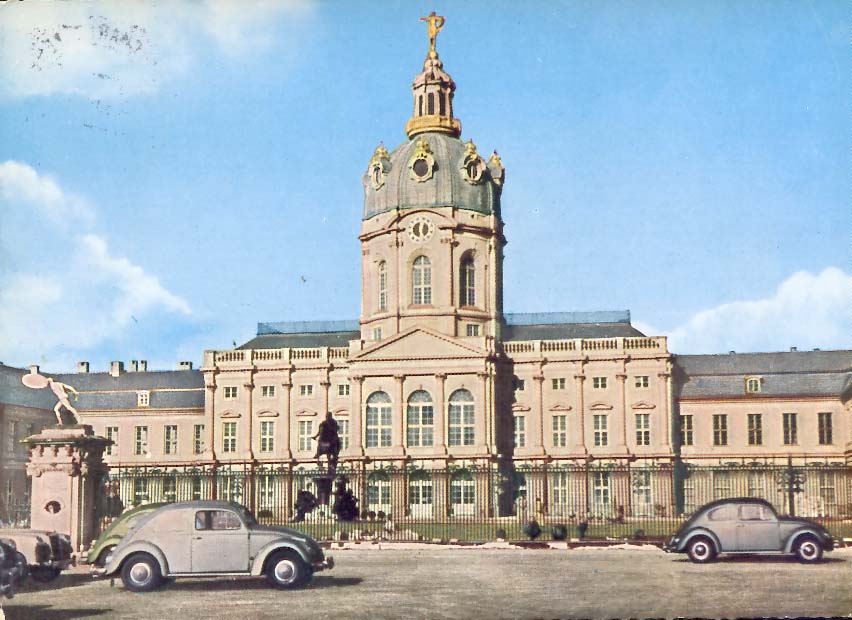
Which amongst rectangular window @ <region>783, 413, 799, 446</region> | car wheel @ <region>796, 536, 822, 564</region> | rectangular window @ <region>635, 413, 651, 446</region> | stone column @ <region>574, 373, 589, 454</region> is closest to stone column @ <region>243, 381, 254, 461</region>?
stone column @ <region>574, 373, 589, 454</region>

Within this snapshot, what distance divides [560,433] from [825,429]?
1631 centimetres

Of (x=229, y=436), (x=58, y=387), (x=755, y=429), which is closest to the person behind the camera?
(x=58, y=387)

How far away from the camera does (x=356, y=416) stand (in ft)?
235

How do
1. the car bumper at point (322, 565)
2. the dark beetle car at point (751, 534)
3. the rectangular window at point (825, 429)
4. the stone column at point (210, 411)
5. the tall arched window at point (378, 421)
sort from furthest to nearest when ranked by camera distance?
the stone column at point (210, 411)
the rectangular window at point (825, 429)
the tall arched window at point (378, 421)
the dark beetle car at point (751, 534)
the car bumper at point (322, 565)

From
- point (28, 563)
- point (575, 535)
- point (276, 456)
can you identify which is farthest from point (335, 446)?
point (276, 456)

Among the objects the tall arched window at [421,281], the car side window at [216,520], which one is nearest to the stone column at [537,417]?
the tall arched window at [421,281]

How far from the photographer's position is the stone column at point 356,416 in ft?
234

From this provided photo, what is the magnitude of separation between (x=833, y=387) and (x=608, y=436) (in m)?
14.5

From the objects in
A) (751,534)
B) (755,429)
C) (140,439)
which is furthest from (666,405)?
(751,534)

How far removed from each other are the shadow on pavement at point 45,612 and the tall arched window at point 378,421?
4817 centimetres

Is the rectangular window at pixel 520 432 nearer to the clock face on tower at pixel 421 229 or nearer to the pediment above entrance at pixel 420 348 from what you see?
the pediment above entrance at pixel 420 348

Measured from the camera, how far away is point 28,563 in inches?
1037

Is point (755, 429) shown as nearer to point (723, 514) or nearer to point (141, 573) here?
point (723, 514)

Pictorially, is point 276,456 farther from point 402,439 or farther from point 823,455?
point 823,455
